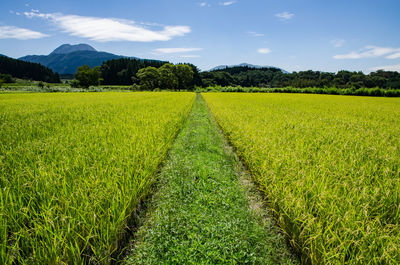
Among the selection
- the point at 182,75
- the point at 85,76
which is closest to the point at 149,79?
the point at 182,75

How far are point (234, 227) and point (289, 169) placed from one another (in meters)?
1.50

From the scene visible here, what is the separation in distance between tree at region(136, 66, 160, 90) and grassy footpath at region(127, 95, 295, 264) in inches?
3011

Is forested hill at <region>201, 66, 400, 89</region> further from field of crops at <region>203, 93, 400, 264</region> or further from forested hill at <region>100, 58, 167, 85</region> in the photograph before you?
field of crops at <region>203, 93, 400, 264</region>

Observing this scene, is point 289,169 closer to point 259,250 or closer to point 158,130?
point 259,250

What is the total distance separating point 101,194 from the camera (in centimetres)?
267

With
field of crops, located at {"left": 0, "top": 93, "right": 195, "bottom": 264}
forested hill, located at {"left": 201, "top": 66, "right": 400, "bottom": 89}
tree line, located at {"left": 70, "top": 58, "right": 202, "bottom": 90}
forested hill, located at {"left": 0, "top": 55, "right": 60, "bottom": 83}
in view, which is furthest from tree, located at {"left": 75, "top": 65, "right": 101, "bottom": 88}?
field of crops, located at {"left": 0, "top": 93, "right": 195, "bottom": 264}

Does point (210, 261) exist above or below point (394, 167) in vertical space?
below

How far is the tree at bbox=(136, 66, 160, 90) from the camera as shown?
7588 centimetres

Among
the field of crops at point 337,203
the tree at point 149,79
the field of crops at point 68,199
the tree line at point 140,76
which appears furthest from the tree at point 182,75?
the field of crops at point 337,203

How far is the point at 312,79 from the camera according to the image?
3418 inches

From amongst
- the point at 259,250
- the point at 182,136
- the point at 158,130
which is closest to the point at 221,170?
the point at 259,250

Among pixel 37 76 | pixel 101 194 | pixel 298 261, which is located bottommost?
pixel 298 261

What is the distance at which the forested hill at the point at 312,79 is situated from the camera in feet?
200

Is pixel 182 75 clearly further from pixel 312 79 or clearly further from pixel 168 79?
pixel 312 79
